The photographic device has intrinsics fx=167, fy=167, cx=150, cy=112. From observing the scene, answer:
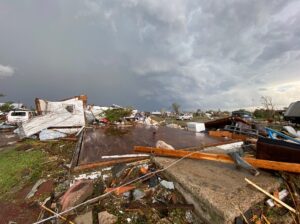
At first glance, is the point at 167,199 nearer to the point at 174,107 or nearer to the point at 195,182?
the point at 195,182

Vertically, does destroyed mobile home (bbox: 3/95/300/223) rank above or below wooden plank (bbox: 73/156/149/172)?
below

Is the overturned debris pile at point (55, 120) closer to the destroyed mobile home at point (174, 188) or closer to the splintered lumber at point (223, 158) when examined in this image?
the destroyed mobile home at point (174, 188)

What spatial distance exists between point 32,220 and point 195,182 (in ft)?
7.79

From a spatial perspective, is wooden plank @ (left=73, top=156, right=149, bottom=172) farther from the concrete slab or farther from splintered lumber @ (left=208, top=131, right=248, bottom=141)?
splintered lumber @ (left=208, top=131, right=248, bottom=141)

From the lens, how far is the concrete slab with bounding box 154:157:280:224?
1937 mm

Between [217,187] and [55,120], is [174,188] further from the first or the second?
[55,120]

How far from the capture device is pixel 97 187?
115 inches

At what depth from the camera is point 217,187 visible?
2322 millimetres

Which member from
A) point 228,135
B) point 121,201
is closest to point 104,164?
point 121,201

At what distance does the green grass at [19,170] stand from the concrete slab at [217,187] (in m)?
3.06

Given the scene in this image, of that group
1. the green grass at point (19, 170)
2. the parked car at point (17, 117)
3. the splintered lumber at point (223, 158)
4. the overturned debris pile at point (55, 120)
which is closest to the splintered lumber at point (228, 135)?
the splintered lumber at point (223, 158)

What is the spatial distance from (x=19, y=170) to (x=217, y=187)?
4.65 meters

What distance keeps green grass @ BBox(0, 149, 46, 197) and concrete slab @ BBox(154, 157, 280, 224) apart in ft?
10.0

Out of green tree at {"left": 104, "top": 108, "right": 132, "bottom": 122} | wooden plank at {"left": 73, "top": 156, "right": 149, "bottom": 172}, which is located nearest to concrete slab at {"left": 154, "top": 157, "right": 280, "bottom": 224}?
wooden plank at {"left": 73, "top": 156, "right": 149, "bottom": 172}
